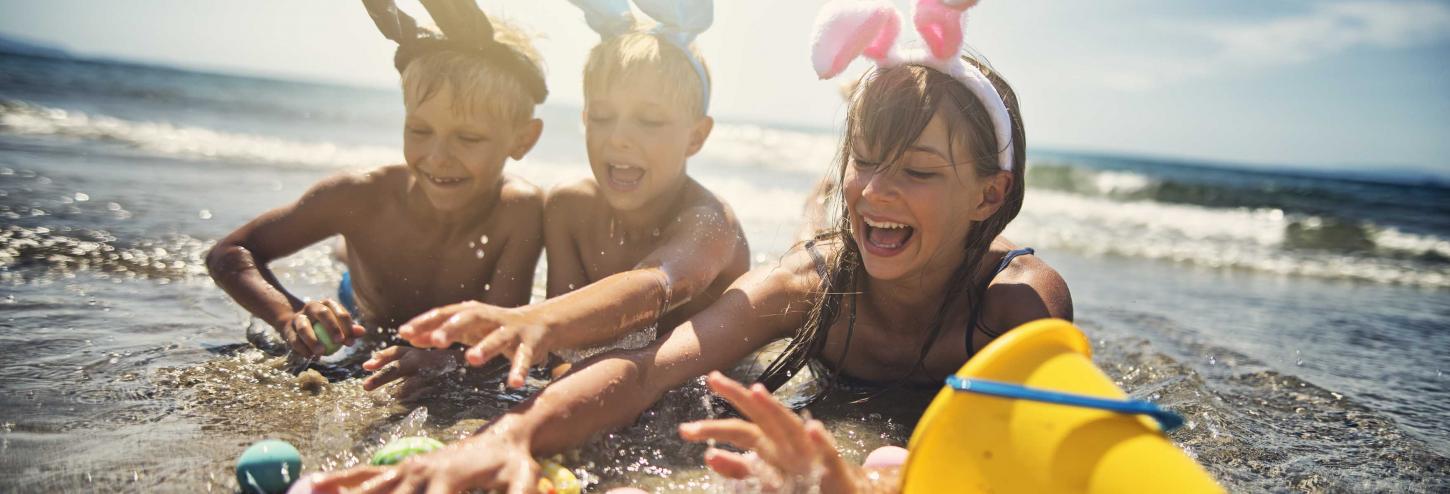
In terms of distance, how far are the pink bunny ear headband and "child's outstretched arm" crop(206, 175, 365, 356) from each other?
69.1 inches

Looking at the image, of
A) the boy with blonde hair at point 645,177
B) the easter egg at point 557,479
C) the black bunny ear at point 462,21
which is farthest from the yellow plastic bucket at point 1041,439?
the black bunny ear at point 462,21

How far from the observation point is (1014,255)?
2.93m

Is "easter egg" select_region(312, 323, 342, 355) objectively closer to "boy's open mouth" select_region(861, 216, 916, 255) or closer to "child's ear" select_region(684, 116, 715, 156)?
"child's ear" select_region(684, 116, 715, 156)

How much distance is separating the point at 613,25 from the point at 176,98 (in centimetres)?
2117

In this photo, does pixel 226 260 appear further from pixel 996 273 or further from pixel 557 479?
pixel 996 273

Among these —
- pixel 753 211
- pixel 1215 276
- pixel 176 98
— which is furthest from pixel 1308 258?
pixel 176 98

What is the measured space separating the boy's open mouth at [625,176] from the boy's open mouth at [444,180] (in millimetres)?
591

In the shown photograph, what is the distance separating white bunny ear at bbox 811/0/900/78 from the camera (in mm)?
2723

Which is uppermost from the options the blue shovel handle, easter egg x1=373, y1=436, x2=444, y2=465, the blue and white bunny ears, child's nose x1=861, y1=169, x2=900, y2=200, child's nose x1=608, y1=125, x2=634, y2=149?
the blue and white bunny ears

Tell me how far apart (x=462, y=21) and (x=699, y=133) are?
1.09 metres

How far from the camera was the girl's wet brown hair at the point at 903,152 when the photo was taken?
2668 millimetres

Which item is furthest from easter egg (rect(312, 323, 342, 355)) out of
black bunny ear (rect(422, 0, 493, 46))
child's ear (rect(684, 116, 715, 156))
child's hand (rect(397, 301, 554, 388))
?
child's ear (rect(684, 116, 715, 156))

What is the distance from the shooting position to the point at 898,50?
9.26ft

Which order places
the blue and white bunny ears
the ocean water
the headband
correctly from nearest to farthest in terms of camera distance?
the ocean water
the headband
the blue and white bunny ears
